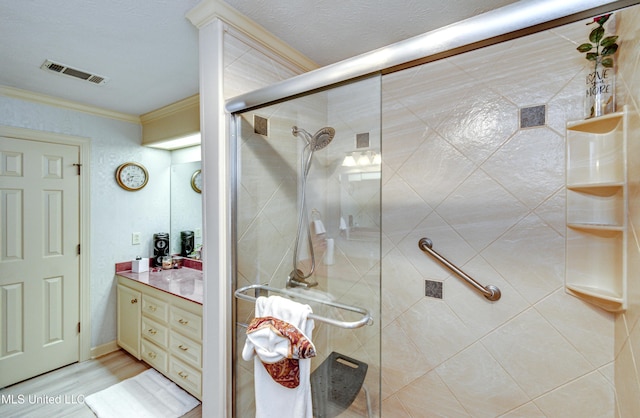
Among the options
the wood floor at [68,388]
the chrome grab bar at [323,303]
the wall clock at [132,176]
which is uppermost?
the wall clock at [132,176]

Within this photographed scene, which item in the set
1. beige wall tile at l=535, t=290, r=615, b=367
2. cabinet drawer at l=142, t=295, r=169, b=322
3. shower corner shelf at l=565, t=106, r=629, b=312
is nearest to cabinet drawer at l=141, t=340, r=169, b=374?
cabinet drawer at l=142, t=295, r=169, b=322

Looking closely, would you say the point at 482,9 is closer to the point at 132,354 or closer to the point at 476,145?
Result: the point at 476,145

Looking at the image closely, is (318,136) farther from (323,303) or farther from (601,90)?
(601,90)

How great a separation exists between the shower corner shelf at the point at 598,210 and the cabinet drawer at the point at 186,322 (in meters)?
2.07

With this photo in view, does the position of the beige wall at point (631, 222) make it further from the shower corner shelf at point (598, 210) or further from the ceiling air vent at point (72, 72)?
the ceiling air vent at point (72, 72)

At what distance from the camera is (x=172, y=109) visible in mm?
2504

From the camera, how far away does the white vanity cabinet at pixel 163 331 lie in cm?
192

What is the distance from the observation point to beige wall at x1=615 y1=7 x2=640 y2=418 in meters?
0.92

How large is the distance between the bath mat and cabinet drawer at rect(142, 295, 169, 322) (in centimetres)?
49

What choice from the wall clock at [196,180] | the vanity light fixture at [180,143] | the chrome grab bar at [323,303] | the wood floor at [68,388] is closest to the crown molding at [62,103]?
the vanity light fixture at [180,143]

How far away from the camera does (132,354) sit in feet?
8.16

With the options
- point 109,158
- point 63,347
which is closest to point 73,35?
point 109,158

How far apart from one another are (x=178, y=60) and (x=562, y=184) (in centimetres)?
217

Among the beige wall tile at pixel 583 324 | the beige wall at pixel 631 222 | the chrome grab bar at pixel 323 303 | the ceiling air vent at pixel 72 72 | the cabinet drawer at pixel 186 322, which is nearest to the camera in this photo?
the beige wall at pixel 631 222
